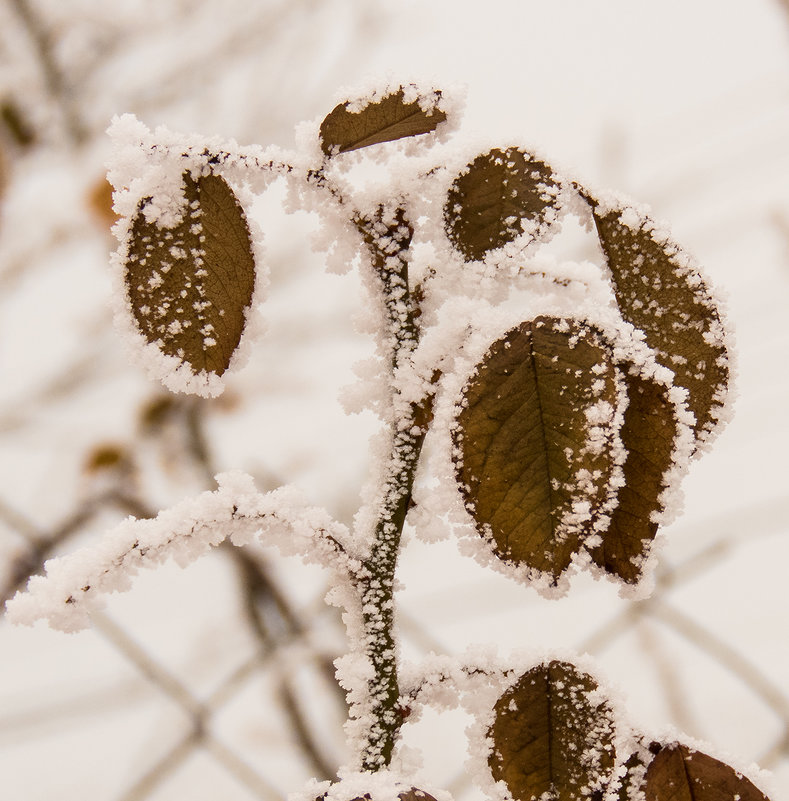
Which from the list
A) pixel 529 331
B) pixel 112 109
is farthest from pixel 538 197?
pixel 112 109

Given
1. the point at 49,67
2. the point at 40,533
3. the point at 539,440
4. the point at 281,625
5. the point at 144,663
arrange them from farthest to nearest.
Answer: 1. the point at 49,67
2. the point at 281,625
3. the point at 40,533
4. the point at 144,663
5. the point at 539,440

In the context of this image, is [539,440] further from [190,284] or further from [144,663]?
[144,663]

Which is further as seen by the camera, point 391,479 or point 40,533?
point 40,533

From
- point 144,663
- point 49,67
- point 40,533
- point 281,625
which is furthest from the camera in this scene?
point 49,67

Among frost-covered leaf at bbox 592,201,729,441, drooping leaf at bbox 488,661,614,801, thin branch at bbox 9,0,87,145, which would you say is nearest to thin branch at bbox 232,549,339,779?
drooping leaf at bbox 488,661,614,801

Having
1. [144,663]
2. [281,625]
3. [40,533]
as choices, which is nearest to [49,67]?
[40,533]

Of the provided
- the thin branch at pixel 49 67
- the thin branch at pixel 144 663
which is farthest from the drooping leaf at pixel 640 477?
the thin branch at pixel 49 67
